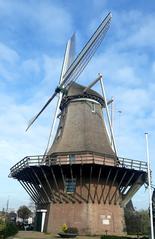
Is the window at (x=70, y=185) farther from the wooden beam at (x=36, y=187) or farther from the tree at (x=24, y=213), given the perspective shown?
the tree at (x=24, y=213)

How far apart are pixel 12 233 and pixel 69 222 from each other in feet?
16.0

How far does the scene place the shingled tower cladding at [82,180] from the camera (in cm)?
2689

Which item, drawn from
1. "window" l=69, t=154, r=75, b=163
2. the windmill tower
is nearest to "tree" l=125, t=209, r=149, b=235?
the windmill tower

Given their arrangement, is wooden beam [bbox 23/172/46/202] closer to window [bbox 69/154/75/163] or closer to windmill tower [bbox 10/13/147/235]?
windmill tower [bbox 10/13/147/235]

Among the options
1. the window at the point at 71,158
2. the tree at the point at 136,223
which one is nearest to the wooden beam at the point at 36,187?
the window at the point at 71,158

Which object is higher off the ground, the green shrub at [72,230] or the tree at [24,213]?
the tree at [24,213]

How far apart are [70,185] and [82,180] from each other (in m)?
1.18

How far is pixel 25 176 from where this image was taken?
29703 millimetres

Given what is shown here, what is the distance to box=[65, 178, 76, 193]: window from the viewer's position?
91.5 ft

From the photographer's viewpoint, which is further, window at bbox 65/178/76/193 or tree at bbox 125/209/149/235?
tree at bbox 125/209/149/235

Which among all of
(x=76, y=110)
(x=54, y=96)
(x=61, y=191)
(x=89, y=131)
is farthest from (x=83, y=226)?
(x=54, y=96)

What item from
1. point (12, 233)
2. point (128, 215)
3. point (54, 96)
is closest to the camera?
point (12, 233)

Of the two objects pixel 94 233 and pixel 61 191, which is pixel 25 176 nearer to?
pixel 61 191

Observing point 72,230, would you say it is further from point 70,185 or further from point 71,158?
point 71,158
